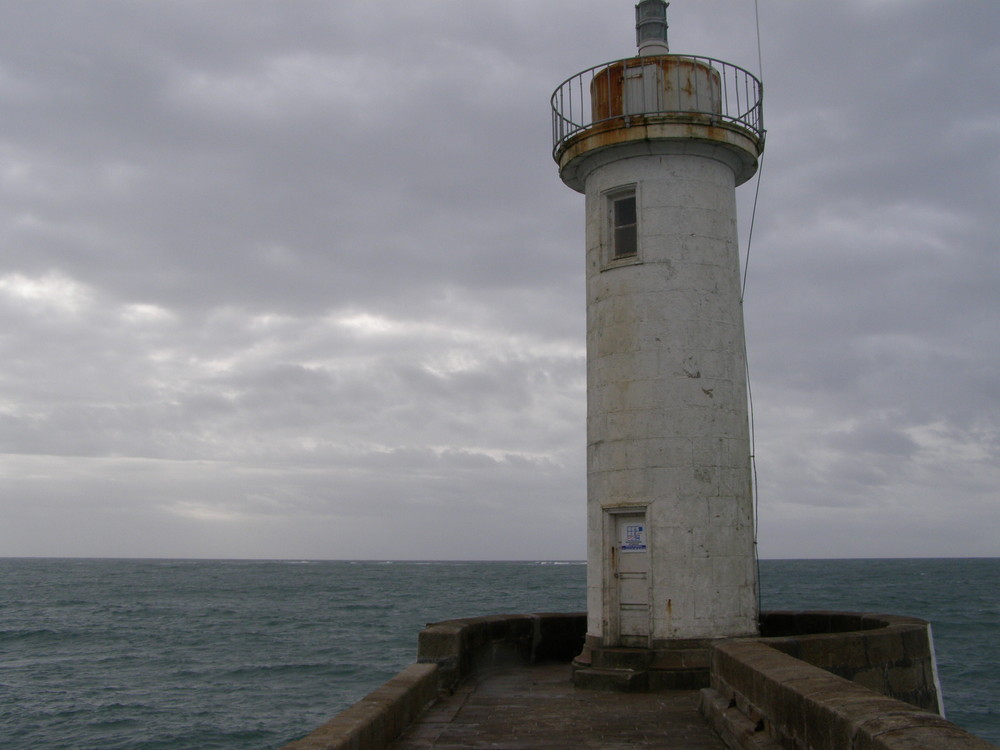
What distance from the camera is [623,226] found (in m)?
11.7

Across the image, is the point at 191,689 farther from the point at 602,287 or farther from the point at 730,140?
the point at 730,140

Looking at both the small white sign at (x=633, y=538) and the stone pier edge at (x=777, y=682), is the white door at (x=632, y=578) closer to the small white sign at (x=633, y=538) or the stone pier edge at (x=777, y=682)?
the small white sign at (x=633, y=538)

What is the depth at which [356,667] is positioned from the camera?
3138 cm

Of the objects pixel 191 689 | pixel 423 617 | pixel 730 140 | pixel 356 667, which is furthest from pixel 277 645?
pixel 730 140

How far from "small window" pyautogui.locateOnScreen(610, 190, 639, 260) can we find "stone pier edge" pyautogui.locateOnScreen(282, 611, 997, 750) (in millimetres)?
4704

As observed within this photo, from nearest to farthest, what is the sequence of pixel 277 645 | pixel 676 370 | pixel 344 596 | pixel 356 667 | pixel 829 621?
1. pixel 676 370
2. pixel 829 621
3. pixel 356 667
4. pixel 277 645
5. pixel 344 596

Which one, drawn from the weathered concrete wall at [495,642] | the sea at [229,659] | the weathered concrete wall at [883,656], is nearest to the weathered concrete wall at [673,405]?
the weathered concrete wall at [883,656]

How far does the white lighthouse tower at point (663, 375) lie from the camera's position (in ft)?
34.7

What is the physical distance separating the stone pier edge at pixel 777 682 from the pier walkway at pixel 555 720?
0.19 metres

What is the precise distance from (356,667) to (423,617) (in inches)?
822

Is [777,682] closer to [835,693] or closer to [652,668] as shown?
[835,693]

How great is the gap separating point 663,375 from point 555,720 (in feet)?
13.3

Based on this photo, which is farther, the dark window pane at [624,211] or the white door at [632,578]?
the dark window pane at [624,211]

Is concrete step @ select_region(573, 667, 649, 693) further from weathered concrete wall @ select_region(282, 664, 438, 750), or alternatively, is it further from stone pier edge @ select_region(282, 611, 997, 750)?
weathered concrete wall @ select_region(282, 664, 438, 750)
